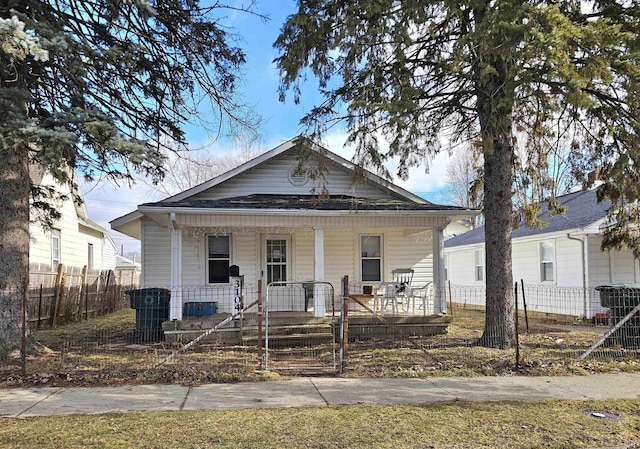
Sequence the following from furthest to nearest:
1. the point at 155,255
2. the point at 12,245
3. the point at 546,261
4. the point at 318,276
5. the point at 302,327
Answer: the point at 546,261, the point at 155,255, the point at 318,276, the point at 302,327, the point at 12,245

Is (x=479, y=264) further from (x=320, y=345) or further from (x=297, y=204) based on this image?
(x=320, y=345)

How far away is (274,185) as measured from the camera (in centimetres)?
1484

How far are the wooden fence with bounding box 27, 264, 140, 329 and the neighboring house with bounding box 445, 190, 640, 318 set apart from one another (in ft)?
48.3

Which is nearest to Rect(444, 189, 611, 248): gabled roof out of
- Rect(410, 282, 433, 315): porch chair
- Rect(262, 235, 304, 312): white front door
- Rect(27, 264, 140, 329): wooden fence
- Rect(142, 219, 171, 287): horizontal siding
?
Rect(410, 282, 433, 315): porch chair

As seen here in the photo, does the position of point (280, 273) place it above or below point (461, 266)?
below

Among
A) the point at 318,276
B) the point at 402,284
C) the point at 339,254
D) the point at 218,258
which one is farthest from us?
the point at 339,254

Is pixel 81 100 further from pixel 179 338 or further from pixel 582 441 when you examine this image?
pixel 582 441

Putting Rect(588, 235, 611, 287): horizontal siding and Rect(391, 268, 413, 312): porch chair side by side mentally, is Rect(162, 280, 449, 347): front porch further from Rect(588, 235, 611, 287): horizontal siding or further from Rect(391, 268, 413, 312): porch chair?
Rect(588, 235, 611, 287): horizontal siding

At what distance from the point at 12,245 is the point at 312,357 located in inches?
233

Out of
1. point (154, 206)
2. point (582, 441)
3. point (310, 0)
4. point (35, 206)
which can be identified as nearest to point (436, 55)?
point (310, 0)

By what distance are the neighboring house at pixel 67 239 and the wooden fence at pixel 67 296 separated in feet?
3.35

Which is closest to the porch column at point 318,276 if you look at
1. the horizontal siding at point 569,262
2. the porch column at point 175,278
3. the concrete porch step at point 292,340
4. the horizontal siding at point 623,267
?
the concrete porch step at point 292,340

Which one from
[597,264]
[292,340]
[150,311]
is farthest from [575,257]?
[150,311]

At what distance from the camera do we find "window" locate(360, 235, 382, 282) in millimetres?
14898
